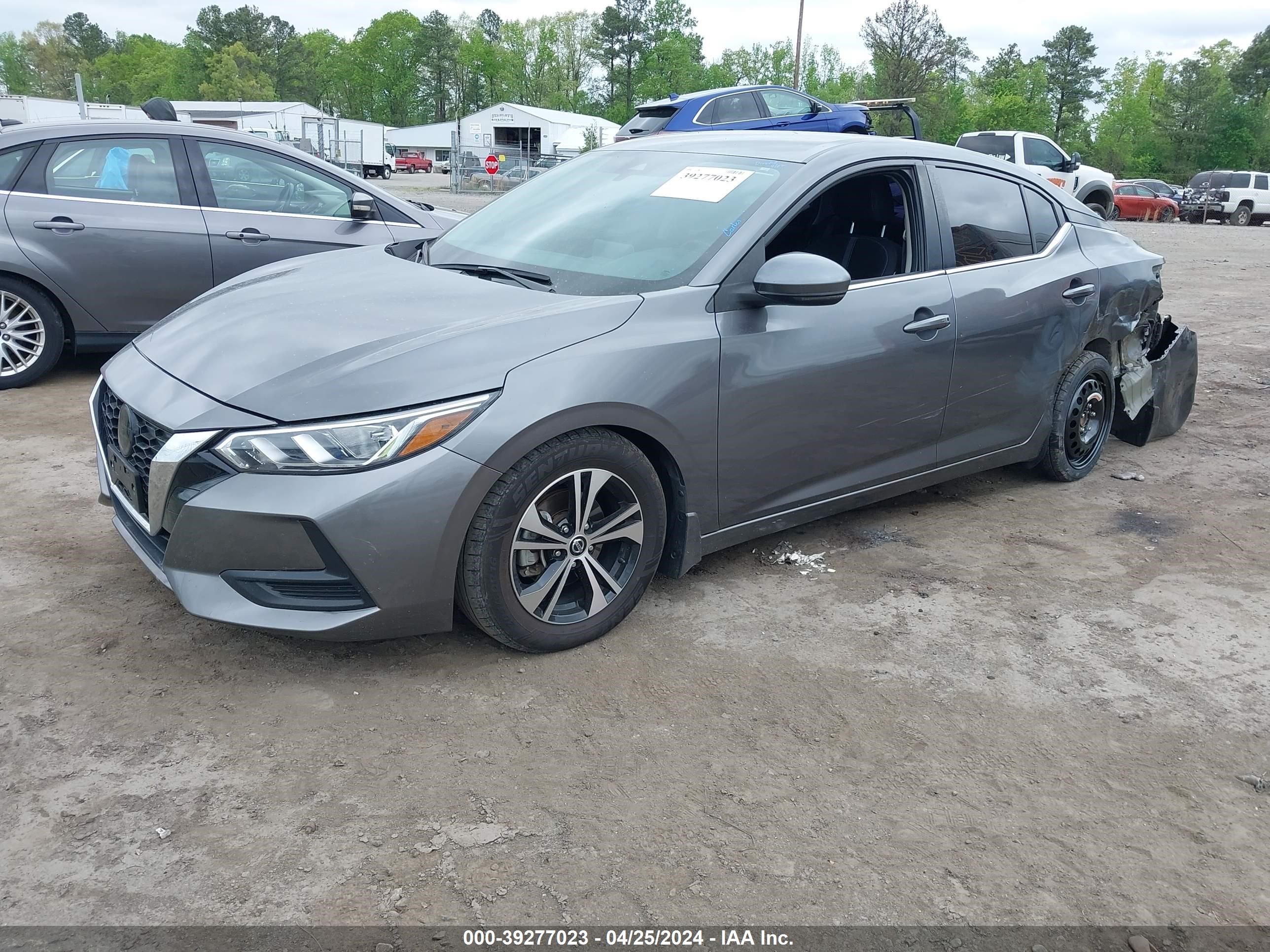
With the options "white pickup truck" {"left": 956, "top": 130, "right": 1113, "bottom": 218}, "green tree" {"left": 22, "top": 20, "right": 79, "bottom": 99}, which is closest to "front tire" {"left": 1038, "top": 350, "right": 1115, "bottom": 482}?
"white pickup truck" {"left": 956, "top": 130, "right": 1113, "bottom": 218}

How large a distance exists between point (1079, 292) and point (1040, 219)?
1.27 feet

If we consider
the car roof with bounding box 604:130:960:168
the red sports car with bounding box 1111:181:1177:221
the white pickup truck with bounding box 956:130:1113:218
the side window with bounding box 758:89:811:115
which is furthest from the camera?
the red sports car with bounding box 1111:181:1177:221

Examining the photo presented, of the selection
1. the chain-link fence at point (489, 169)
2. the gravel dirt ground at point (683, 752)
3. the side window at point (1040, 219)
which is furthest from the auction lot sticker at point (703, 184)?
the chain-link fence at point (489, 169)

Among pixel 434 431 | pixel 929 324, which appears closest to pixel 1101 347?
pixel 929 324

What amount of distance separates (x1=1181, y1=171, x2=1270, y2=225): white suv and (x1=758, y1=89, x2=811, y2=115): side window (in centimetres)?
2243

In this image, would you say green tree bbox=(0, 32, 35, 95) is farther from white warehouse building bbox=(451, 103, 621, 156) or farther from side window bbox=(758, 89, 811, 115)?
side window bbox=(758, 89, 811, 115)

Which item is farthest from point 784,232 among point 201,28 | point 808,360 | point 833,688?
point 201,28

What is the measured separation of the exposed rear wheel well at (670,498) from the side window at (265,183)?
13.8ft

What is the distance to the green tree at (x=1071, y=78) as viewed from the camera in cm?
8138

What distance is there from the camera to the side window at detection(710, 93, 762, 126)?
14492mm

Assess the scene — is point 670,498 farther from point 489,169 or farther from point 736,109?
point 489,169

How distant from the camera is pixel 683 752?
2.89 meters

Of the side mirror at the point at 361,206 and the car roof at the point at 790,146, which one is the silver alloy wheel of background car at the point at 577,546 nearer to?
the car roof at the point at 790,146

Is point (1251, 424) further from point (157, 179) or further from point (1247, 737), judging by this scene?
point (157, 179)
